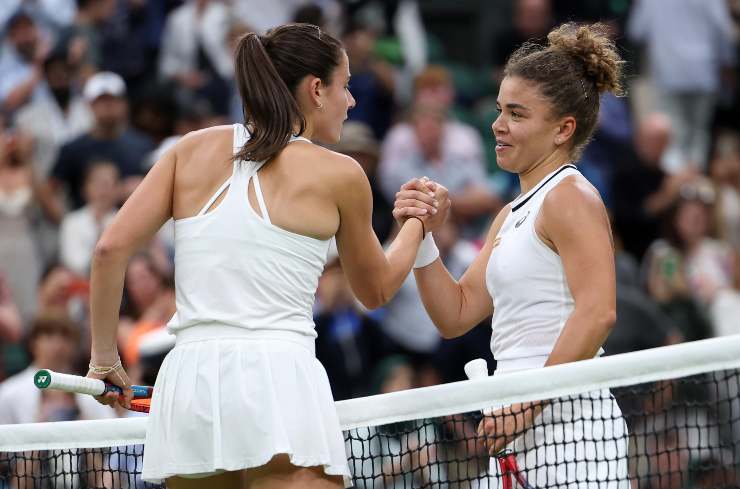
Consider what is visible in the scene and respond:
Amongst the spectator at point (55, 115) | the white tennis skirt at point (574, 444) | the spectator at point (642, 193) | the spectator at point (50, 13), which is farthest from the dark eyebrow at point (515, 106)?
the spectator at point (50, 13)

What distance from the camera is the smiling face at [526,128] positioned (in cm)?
445

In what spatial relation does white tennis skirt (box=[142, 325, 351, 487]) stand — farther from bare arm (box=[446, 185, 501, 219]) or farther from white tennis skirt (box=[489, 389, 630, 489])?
bare arm (box=[446, 185, 501, 219])

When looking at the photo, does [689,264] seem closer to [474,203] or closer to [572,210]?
[474,203]

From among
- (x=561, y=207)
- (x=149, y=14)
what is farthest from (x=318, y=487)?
(x=149, y=14)

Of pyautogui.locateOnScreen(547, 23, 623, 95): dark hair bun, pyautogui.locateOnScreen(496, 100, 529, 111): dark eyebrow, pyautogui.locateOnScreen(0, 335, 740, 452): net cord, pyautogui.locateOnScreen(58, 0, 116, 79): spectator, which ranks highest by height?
pyautogui.locateOnScreen(58, 0, 116, 79): spectator

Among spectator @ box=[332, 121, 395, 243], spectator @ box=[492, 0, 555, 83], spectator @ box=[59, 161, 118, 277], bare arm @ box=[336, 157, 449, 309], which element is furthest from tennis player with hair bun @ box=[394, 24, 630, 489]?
spectator @ box=[492, 0, 555, 83]

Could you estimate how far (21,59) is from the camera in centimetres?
1054

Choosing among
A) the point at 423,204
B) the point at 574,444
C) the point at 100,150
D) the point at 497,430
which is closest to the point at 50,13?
the point at 100,150

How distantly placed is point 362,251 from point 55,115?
6.89 meters

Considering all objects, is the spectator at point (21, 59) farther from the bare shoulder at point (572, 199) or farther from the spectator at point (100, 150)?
the bare shoulder at point (572, 199)

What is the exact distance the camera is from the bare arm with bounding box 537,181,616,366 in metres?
4.08

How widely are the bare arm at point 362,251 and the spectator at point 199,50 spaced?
6.69 meters

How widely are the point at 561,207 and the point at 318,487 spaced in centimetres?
113

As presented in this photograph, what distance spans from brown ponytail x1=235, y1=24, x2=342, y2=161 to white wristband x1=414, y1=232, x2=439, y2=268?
0.87 m
